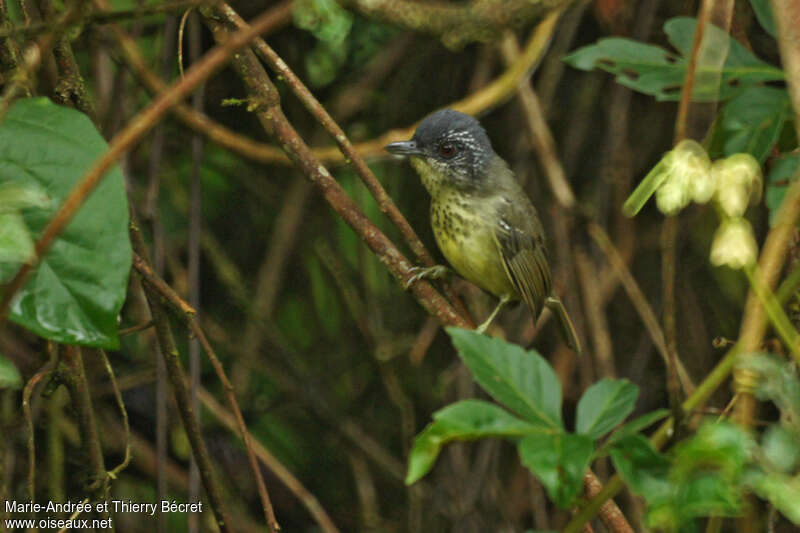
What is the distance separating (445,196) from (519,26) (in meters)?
2.01

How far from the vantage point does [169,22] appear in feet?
12.3

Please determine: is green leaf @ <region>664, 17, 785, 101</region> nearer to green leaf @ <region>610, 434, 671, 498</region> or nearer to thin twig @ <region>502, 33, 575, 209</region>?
green leaf @ <region>610, 434, 671, 498</region>

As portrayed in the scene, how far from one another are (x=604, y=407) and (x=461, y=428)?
30cm

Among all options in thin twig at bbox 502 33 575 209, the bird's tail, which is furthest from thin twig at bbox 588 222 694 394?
the bird's tail

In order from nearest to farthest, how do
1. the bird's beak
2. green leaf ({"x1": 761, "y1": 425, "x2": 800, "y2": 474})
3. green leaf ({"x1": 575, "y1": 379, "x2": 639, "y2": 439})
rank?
green leaf ({"x1": 761, "y1": 425, "x2": 800, "y2": 474}) → green leaf ({"x1": 575, "y1": 379, "x2": 639, "y2": 439}) → the bird's beak

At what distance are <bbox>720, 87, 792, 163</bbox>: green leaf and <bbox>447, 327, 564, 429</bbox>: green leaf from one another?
3.96 feet

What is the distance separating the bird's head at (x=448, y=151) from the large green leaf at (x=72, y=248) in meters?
1.96

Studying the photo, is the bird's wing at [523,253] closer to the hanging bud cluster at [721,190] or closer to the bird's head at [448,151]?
the bird's head at [448,151]

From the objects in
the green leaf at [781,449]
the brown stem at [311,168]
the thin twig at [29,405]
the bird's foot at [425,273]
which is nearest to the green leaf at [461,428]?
the green leaf at [781,449]

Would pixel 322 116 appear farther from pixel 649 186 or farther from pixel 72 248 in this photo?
pixel 649 186

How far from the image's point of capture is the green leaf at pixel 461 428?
51.0 inches

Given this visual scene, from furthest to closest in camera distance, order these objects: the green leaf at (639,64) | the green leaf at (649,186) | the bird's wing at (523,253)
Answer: the bird's wing at (523,253), the green leaf at (639,64), the green leaf at (649,186)

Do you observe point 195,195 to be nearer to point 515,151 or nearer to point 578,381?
point 515,151

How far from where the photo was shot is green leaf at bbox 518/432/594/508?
4.11 ft
